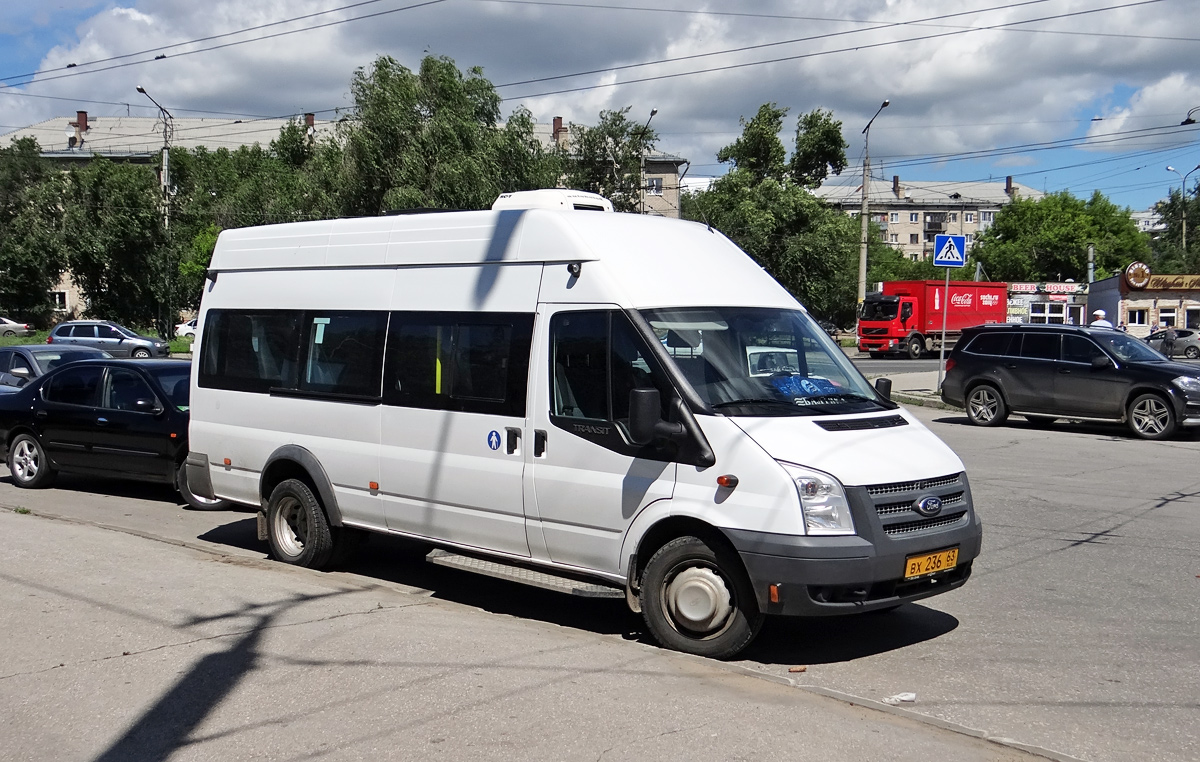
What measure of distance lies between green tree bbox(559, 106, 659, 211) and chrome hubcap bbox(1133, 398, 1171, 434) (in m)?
32.5

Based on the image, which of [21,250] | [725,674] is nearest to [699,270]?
[725,674]

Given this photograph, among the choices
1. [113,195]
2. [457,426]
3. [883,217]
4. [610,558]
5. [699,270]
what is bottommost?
[610,558]

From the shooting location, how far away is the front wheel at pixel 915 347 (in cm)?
4906

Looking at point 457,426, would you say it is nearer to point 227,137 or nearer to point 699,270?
point 699,270

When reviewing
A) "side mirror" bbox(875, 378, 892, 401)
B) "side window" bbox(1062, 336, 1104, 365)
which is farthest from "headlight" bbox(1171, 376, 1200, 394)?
"side mirror" bbox(875, 378, 892, 401)

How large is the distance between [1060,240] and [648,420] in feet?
287

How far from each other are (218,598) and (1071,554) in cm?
637

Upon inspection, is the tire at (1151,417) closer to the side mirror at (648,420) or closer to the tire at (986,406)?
the tire at (986,406)

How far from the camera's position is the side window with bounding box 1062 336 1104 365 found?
17.4 metres

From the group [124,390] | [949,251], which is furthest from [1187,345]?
[124,390]

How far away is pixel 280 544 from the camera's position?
337 inches

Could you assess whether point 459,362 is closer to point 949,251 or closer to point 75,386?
point 75,386

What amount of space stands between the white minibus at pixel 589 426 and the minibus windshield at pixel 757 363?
0.02m

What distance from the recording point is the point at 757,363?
6.35 metres
